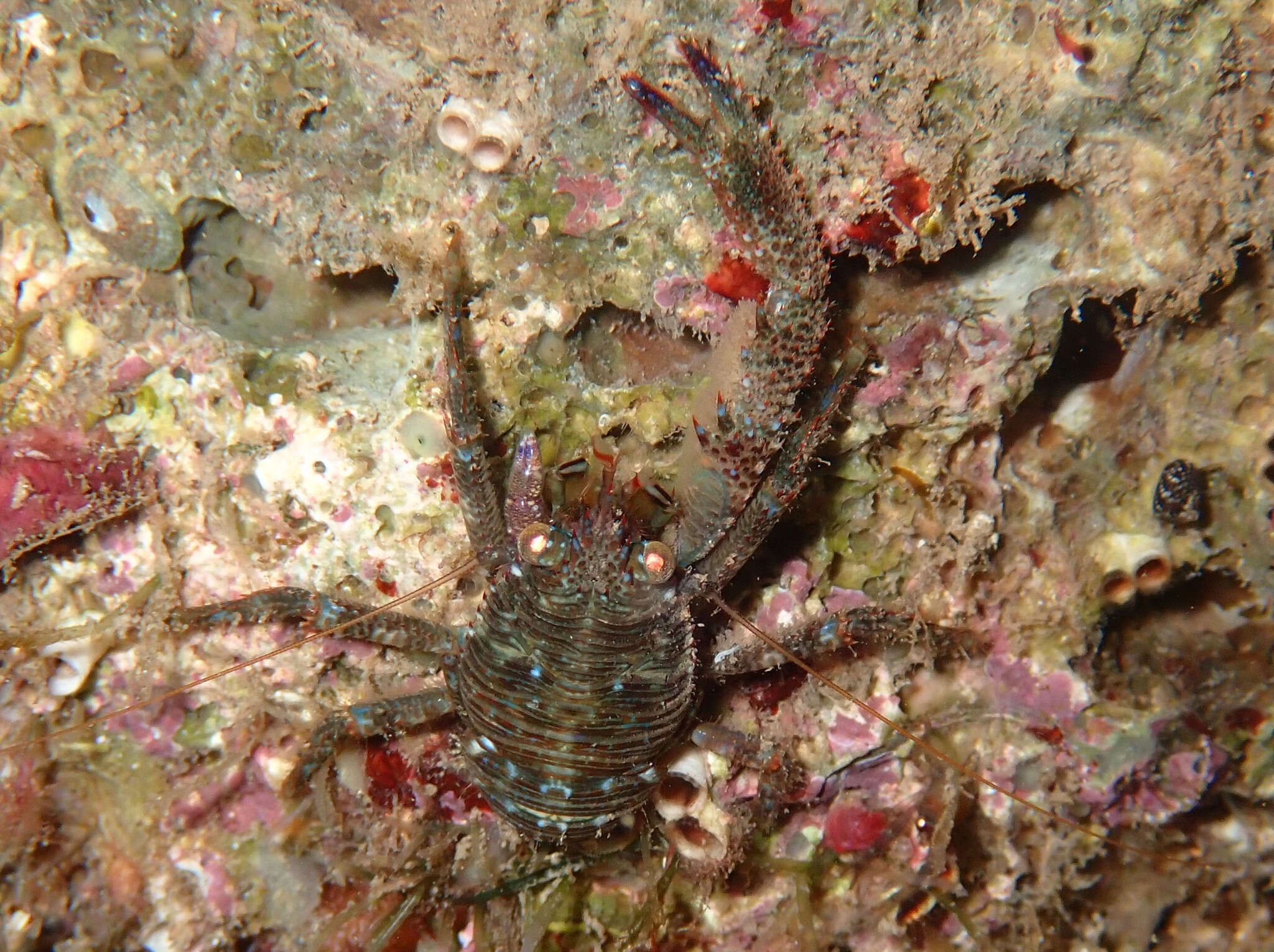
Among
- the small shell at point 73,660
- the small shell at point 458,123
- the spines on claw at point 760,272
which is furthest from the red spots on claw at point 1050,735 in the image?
the small shell at point 73,660

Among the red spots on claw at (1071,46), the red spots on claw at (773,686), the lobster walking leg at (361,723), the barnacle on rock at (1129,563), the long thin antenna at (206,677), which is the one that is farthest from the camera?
the red spots on claw at (773,686)

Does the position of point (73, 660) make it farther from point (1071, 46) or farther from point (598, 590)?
point (1071, 46)

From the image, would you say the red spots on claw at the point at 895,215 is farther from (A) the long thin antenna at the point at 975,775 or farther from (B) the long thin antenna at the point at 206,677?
(B) the long thin antenna at the point at 206,677

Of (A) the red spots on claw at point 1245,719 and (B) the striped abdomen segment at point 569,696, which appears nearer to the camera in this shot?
(B) the striped abdomen segment at point 569,696

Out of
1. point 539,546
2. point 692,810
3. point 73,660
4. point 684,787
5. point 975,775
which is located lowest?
point 692,810

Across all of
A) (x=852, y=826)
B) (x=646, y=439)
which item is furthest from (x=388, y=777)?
(x=852, y=826)
